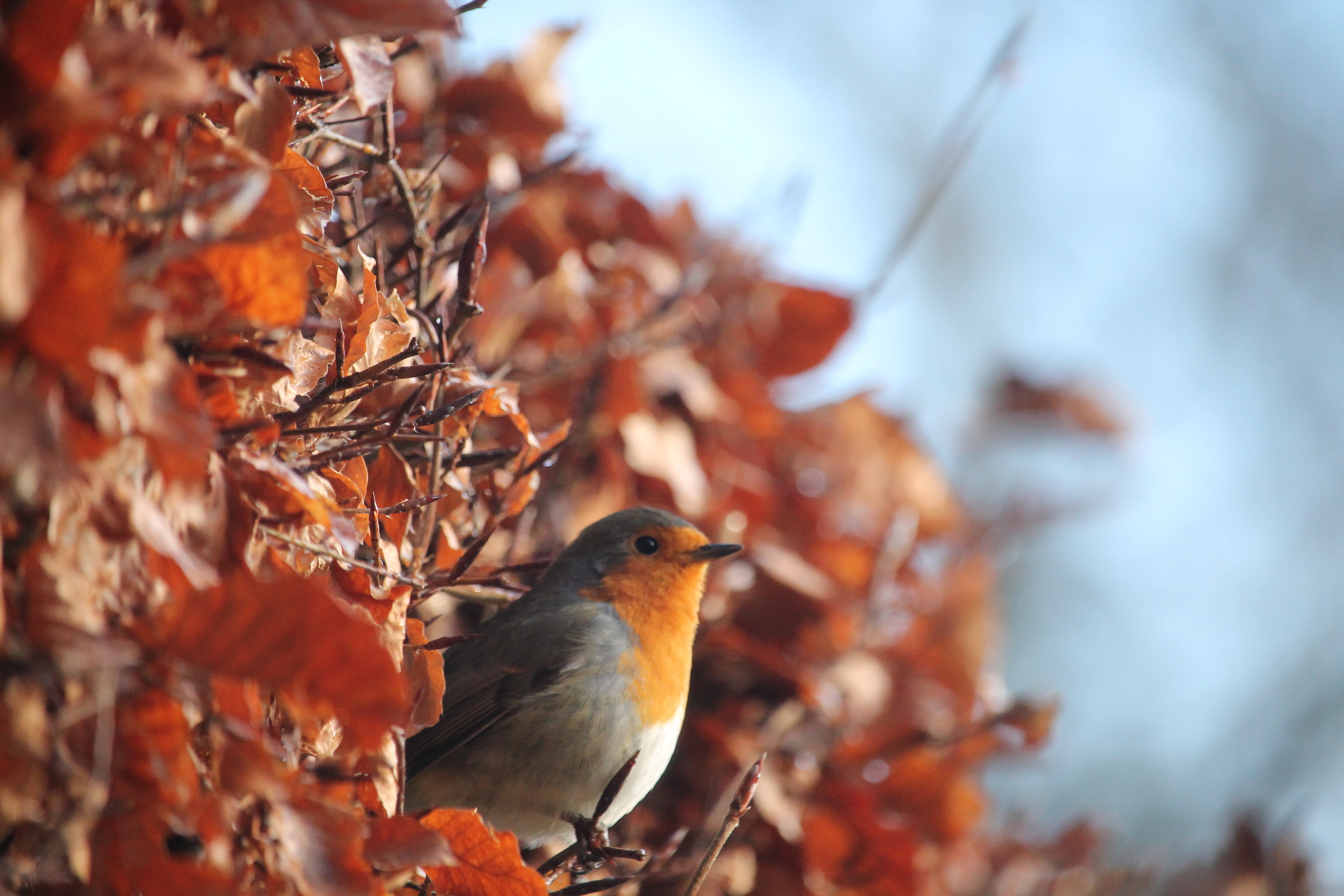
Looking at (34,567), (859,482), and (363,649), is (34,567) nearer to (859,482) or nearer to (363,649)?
(363,649)

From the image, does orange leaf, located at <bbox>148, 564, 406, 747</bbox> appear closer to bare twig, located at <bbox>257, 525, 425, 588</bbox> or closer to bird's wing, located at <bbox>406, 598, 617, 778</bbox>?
bare twig, located at <bbox>257, 525, 425, 588</bbox>

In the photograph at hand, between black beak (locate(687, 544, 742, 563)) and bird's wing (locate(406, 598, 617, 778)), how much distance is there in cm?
27

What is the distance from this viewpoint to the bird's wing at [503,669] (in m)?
2.45

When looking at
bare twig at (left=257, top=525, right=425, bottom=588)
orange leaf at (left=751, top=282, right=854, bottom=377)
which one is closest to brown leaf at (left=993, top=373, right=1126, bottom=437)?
orange leaf at (left=751, top=282, right=854, bottom=377)

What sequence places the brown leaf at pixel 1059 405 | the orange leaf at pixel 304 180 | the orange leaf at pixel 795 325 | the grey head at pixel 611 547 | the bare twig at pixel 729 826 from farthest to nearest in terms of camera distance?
the brown leaf at pixel 1059 405 → the orange leaf at pixel 795 325 → the grey head at pixel 611 547 → the bare twig at pixel 729 826 → the orange leaf at pixel 304 180

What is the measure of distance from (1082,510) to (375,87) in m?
4.09

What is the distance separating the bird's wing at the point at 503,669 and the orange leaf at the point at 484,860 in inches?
38.8

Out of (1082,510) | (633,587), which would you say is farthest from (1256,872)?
(633,587)

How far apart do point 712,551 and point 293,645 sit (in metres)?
1.65

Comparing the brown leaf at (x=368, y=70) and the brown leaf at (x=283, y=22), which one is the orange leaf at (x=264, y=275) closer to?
the brown leaf at (x=283, y=22)

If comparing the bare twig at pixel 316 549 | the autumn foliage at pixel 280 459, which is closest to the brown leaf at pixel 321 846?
the autumn foliage at pixel 280 459

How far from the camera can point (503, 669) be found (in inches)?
101

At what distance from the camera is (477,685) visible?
252 cm

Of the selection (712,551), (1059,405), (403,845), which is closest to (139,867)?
(403,845)
